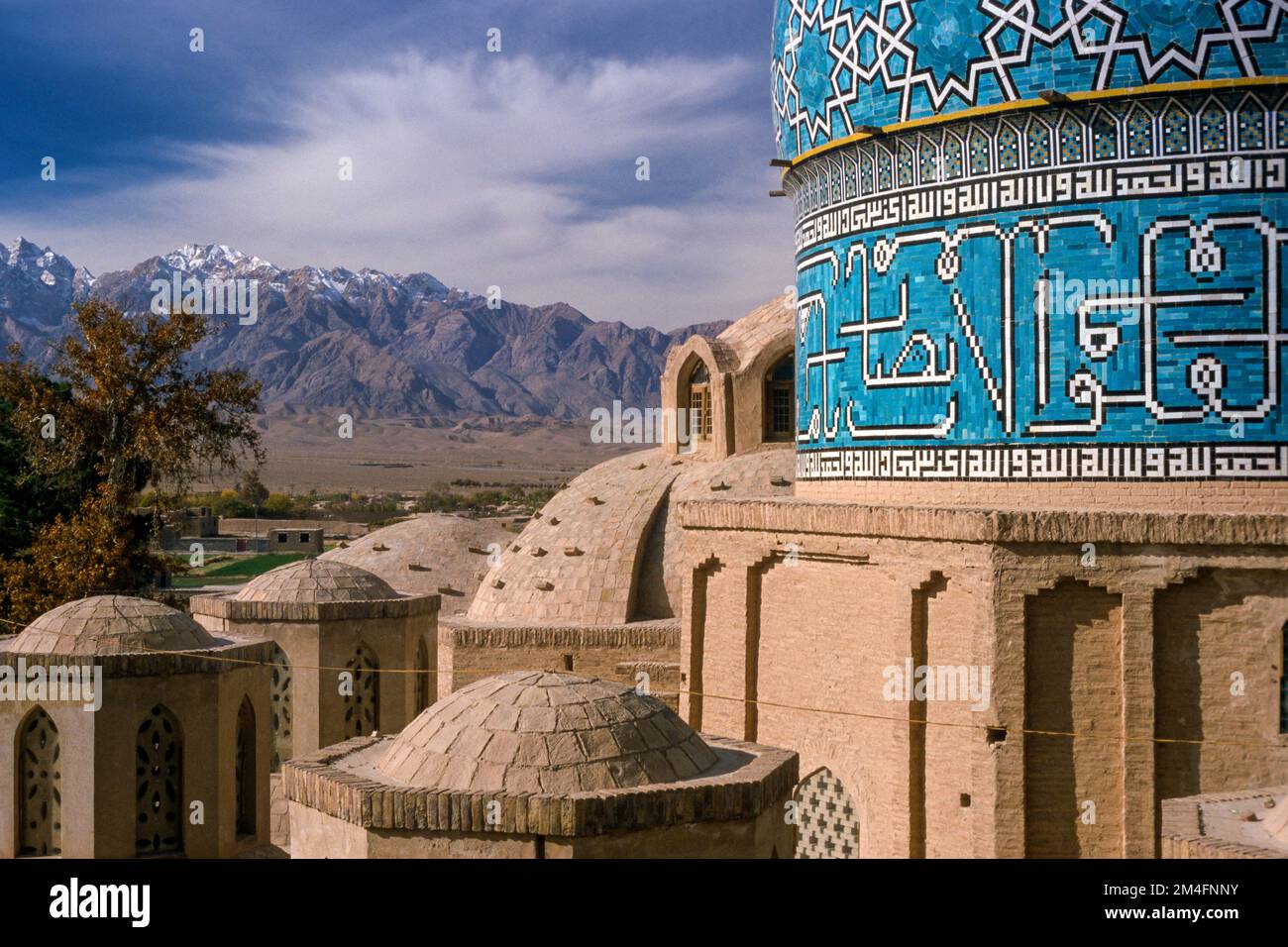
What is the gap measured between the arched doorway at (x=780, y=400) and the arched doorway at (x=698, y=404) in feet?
3.58

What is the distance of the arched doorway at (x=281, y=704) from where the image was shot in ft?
47.9

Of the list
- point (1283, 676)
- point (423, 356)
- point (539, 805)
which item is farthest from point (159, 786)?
point (423, 356)

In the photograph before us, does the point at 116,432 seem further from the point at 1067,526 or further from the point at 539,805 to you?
the point at 539,805

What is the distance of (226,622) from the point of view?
14.7 meters

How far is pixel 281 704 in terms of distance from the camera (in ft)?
48.3

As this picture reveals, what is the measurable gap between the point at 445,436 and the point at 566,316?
66.0 metres

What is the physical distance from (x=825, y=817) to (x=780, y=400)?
27.9 feet

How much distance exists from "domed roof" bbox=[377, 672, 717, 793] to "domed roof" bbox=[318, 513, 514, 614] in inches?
559

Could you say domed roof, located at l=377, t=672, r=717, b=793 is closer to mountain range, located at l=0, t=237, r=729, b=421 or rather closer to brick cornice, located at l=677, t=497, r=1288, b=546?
brick cornice, located at l=677, t=497, r=1288, b=546

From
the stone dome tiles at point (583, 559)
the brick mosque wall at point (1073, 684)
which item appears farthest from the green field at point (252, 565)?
the brick mosque wall at point (1073, 684)

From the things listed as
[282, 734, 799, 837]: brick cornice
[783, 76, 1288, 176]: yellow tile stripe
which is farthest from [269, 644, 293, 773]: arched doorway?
[783, 76, 1288, 176]: yellow tile stripe

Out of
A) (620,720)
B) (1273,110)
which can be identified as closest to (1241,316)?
(1273,110)

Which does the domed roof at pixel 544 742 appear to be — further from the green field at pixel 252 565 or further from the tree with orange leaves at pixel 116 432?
the green field at pixel 252 565

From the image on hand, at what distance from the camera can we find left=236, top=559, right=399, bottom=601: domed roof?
584 inches
